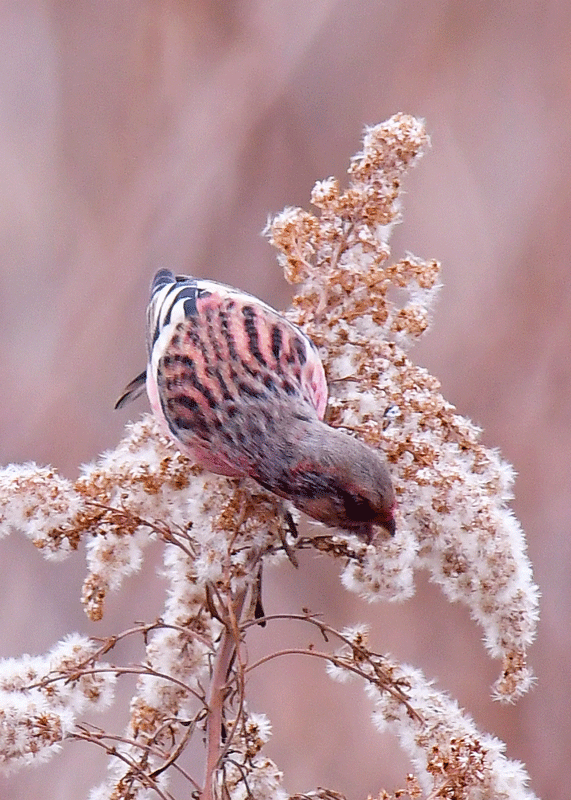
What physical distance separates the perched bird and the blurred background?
0.50 m

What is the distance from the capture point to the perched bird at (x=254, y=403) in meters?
0.74

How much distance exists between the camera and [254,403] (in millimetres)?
934

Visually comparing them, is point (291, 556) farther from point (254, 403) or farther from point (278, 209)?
point (278, 209)

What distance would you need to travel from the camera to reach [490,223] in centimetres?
157

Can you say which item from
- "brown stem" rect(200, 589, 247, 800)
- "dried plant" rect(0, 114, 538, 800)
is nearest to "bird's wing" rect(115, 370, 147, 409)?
"dried plant" rect(0, 114, 538, 800)

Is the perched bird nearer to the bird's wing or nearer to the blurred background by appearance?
the bird's wing

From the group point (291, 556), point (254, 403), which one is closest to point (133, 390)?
point (254, 403)

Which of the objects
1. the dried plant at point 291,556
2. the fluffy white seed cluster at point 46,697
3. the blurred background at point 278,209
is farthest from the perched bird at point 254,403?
the blurred background at point 278,209

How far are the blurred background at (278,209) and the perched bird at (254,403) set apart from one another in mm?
503

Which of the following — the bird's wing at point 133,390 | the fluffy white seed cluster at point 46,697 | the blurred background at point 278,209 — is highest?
the blurred background at point 278,209

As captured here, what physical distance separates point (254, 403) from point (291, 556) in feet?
0.77

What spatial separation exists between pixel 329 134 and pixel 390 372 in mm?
881

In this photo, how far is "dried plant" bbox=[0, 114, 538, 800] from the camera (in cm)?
70

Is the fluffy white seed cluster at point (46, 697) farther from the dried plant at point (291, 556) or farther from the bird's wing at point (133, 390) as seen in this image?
the bird's wing at point (133, 390)
